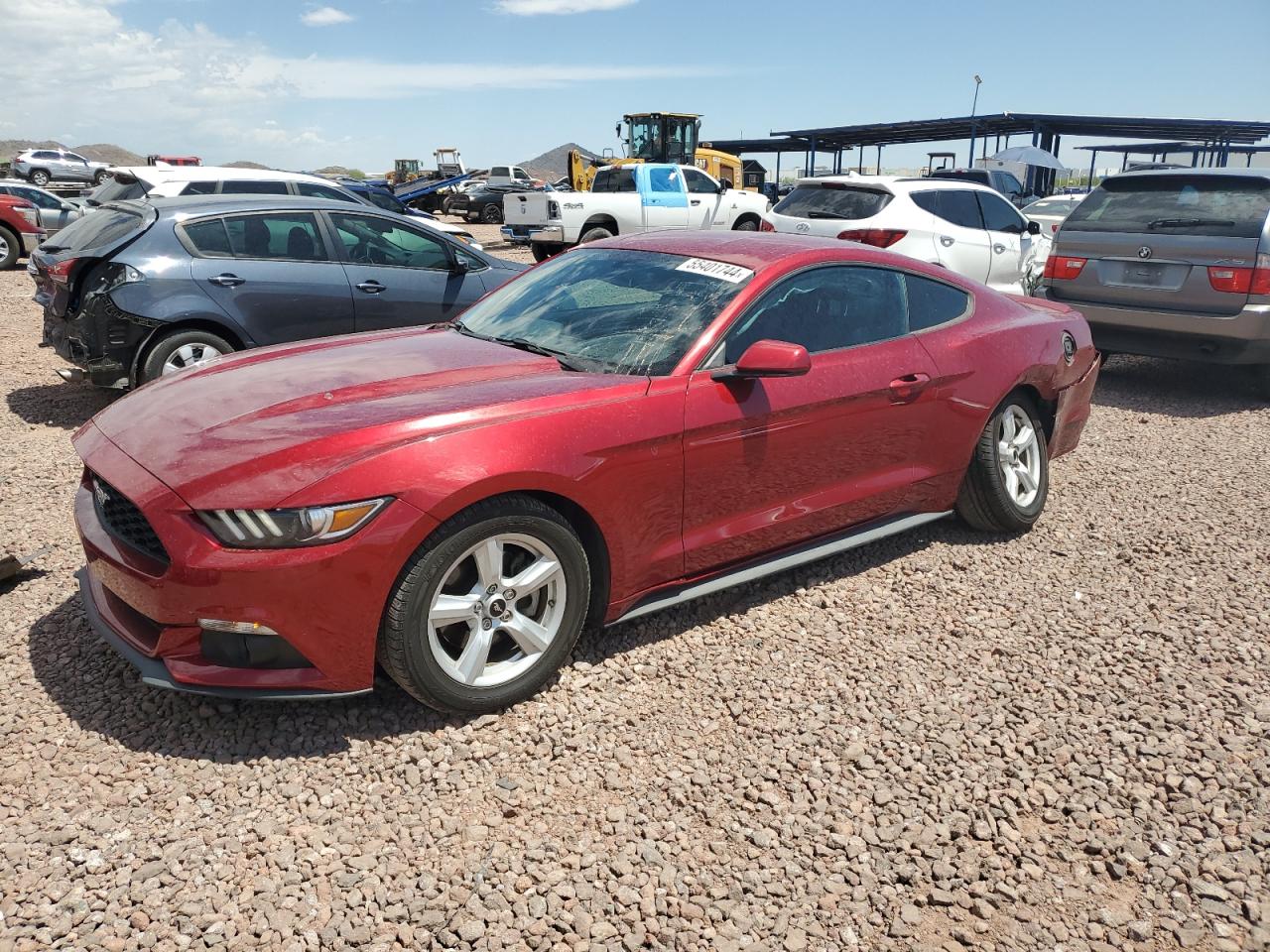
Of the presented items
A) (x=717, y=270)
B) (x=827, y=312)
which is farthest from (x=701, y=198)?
(x=717, y=270)

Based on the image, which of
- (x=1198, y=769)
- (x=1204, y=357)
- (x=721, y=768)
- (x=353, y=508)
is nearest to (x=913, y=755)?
(x=721, y=768)

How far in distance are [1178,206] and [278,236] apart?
23.3ft

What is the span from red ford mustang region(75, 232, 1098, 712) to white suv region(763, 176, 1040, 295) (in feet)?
16.2

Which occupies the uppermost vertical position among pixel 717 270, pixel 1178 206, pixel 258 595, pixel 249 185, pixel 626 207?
pixel 249 185

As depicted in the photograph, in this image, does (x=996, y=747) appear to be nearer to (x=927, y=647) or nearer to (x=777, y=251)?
(x=927, y=647)

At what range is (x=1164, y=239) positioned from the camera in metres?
7.57

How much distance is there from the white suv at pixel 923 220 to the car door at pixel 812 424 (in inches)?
215

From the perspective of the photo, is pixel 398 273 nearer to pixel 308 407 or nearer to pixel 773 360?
pixel 308 407

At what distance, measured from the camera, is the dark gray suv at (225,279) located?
6.22 meters

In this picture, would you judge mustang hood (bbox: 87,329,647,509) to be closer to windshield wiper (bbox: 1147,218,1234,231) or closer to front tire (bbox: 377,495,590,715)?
front tire (bbox: 377,495,590,715)

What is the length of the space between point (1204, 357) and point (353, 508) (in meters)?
7.21

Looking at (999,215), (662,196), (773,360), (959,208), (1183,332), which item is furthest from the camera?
(662,196)

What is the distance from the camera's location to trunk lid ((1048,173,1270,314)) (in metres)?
7.26

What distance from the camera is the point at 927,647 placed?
3.77 m
